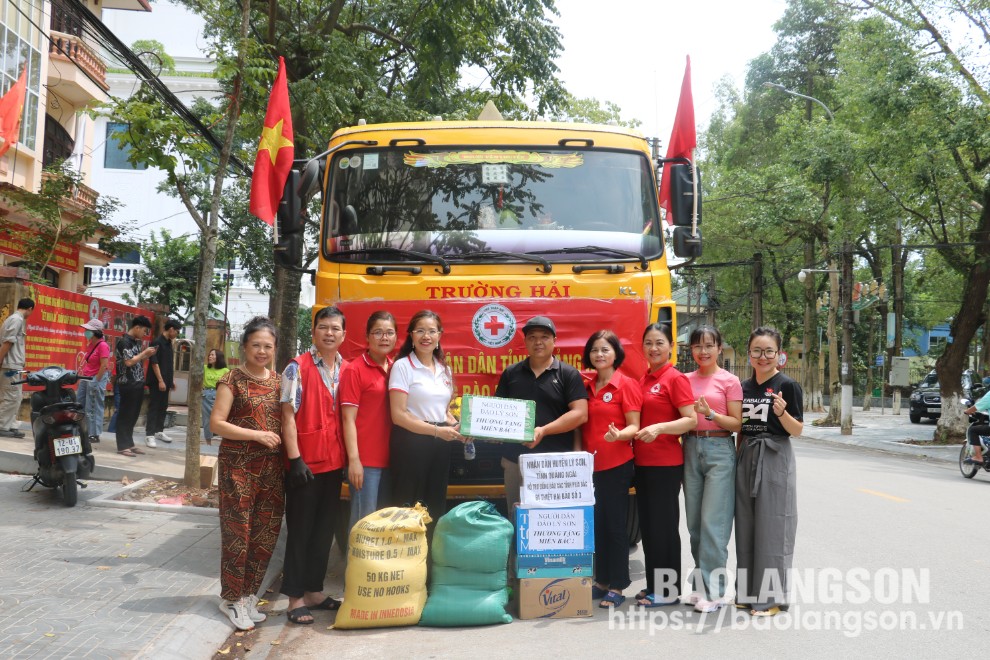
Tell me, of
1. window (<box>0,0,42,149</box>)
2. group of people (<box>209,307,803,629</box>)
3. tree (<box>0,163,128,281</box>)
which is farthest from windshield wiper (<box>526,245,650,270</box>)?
window (<box>0,0,42,149</box>)

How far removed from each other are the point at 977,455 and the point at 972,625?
30.4 ft

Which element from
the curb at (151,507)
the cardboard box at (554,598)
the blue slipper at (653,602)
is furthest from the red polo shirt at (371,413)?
the curb at (151,507)

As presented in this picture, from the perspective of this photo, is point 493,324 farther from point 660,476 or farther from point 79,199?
point 79,199

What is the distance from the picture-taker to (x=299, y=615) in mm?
5246

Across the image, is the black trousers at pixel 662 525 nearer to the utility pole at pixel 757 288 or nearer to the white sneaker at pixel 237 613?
the white sneaker at pixel 237 613

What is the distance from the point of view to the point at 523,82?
1594 centimetres

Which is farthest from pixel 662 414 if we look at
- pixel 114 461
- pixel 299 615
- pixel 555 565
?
pixel 114 461

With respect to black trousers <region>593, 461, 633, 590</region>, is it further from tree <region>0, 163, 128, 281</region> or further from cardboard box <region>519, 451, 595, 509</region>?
tree <region>0, 163, 128, 281</region>

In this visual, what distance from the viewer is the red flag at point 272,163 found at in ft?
24.4

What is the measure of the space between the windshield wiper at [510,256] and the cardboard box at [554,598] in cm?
213

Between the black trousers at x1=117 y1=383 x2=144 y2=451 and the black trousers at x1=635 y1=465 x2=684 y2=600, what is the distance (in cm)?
759

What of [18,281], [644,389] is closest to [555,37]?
[18,281]

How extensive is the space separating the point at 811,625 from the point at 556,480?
5.46 feet

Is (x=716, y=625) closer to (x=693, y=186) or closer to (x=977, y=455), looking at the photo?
(x=693, y=186)
